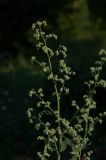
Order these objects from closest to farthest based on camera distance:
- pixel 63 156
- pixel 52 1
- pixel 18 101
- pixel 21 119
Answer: pixel 63 156 → pixel 21 119 → pixel 18 101 → pixel 52 1

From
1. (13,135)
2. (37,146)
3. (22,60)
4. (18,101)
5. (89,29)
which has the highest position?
(89,29)

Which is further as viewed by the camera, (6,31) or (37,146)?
(6,31)

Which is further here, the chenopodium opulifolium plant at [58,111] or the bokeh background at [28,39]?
the bokeh background at [28,39]

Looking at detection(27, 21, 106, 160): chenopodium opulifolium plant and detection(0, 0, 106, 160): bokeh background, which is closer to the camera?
detection(27, 21, 106, 160): chenopodium opulifolium plant

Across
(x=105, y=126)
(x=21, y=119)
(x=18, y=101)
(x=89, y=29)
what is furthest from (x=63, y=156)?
(x=89, y=29)

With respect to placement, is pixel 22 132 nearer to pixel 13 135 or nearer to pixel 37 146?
pixel 13 135

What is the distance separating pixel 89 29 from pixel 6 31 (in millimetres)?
2702

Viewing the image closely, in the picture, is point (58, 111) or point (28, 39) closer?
point (58, 111)

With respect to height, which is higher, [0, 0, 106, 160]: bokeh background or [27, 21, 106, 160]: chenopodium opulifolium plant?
[0, 0, 106, 160]: bokeh background

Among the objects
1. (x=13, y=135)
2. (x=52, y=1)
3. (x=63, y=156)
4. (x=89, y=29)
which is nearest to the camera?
(x=63, y=156)

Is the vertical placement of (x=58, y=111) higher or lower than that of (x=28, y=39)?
lower

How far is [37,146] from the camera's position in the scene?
26.1ft

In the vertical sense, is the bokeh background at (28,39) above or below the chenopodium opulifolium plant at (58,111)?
above

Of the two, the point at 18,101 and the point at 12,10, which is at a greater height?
the point at 12,10
